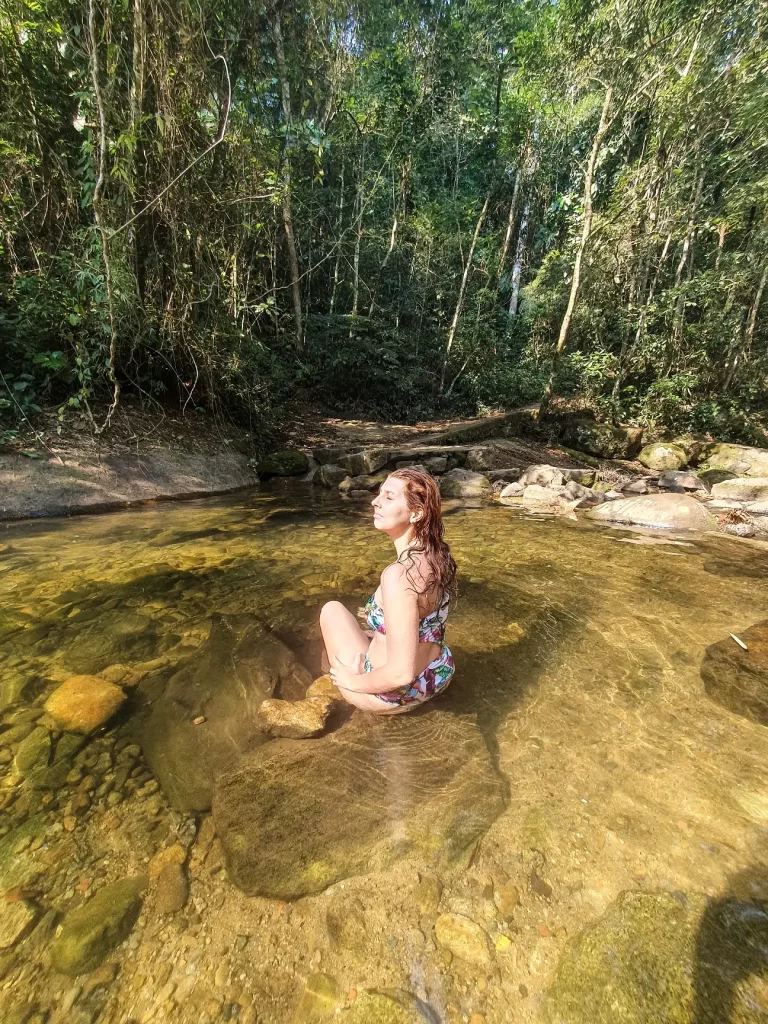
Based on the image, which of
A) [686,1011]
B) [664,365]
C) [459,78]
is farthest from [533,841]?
[459,78]

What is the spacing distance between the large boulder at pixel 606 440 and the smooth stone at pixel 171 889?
12.4 metres

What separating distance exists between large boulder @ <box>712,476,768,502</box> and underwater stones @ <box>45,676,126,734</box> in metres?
10.1

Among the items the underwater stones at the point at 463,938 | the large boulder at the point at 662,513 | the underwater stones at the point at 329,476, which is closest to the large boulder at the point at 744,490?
the large boulder at the point at 662,513

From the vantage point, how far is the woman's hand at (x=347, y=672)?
7.88 ft

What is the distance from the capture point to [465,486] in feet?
28.6

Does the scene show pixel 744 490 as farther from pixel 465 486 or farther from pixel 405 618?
pixel 405 618

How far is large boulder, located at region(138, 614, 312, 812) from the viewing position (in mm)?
2064

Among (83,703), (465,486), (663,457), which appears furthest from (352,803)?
(663,457)

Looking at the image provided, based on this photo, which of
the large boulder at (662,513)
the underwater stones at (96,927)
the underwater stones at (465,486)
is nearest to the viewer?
the underwater stones at (96,927)

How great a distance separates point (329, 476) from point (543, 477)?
429cm

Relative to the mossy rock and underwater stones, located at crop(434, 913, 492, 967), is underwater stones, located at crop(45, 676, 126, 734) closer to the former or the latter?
underwater stones, located at crop(434, 913, 492, 967)

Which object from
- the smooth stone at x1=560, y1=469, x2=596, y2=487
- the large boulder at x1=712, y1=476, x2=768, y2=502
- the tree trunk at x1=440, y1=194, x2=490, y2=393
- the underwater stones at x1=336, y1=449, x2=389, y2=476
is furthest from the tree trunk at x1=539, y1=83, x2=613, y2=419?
the underwater stones at x1=336, y1=449, x2=389, y2=476

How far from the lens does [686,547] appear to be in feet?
17.8

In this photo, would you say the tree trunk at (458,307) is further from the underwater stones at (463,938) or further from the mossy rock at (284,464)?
the underwater stones at (463,938)
